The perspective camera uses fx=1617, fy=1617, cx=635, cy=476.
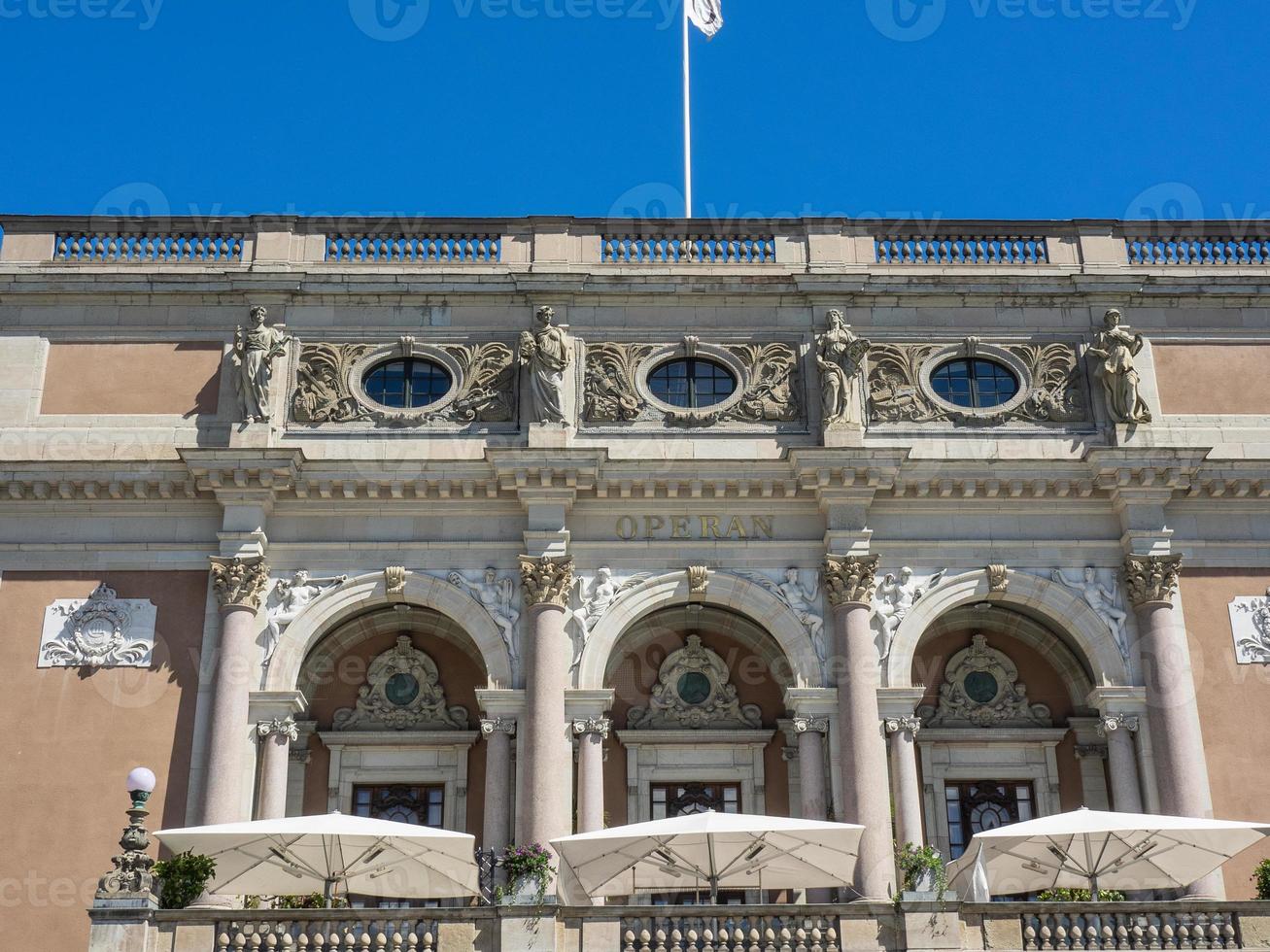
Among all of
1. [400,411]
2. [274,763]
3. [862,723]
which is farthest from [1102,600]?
[274,763]

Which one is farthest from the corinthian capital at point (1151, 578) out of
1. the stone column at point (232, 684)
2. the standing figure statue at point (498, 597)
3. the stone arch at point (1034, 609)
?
the stone column at point (232, 684)

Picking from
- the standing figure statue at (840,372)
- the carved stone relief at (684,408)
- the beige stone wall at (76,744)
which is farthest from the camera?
the carved stone relief at (684,408)

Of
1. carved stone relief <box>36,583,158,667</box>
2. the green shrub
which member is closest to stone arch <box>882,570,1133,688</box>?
the green shrub

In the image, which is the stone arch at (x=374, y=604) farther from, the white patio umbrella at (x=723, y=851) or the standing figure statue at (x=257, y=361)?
the white patio umbrella at (x=723, y=851)

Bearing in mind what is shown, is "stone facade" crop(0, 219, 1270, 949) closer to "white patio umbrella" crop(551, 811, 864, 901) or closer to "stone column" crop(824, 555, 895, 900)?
"stone column" crop(824, 555, 895, 900)

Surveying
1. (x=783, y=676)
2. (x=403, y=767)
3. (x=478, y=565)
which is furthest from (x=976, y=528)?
(x=403, y=767)

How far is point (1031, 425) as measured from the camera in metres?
31.3

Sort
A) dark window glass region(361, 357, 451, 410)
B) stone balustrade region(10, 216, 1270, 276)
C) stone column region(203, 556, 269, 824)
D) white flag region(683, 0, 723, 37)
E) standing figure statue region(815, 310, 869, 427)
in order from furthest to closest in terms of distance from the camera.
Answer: white flag region(683, 0, 723, 37)
stone balustrade region(10, 216, 1270, 276)
dark window glass region(361, 357, 451, 410)
standing figure statue region(815, 310, 869, 427)
stone column region(203, 556, 269, 824)

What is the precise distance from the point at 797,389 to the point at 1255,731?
1042 cm

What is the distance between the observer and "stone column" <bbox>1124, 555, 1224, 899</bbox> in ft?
92.1

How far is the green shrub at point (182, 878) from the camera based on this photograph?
24.2 m

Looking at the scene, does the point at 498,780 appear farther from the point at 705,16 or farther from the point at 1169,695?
the point at 705,16

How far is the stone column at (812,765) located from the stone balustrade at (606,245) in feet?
30.2

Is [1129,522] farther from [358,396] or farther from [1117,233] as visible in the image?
[358,396]
